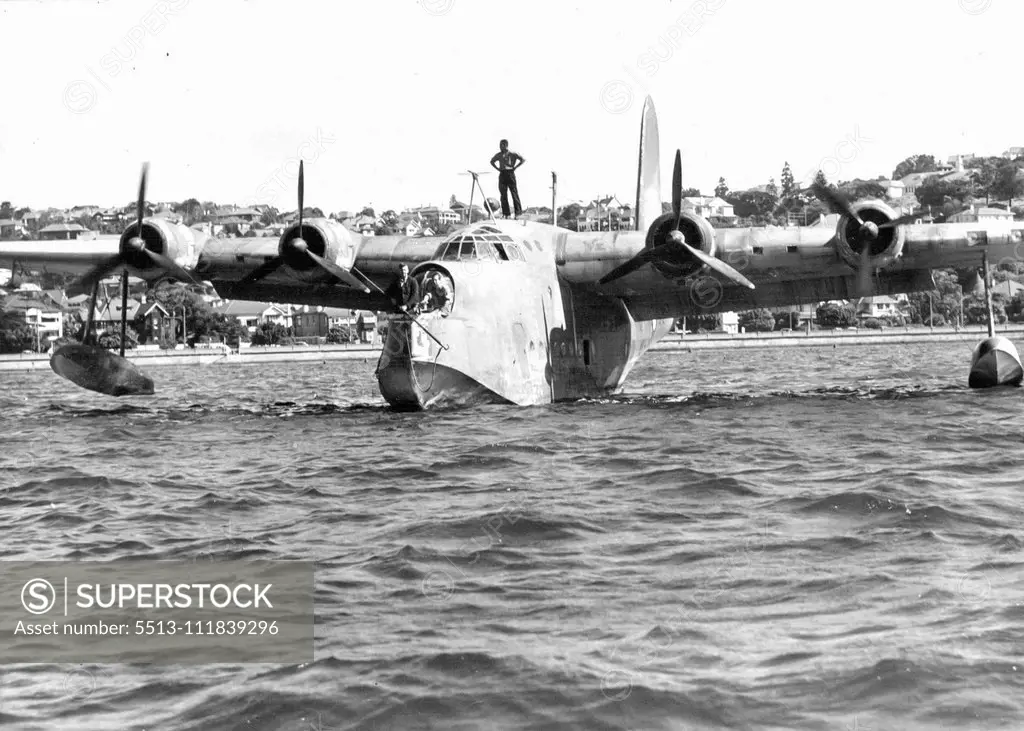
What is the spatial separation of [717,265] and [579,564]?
15376 millimetres

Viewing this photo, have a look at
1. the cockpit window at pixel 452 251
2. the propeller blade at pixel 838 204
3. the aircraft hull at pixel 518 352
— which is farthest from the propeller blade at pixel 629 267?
the propeller blade at pixel 838 204

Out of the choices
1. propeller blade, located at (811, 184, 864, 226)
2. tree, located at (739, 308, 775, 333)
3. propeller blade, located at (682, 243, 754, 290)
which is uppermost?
propeller blade, located at (811, 184, 864, 226)

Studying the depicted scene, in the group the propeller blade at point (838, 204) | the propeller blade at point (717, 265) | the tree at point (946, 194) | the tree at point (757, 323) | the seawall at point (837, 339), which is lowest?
the seawall at point (837, 339)

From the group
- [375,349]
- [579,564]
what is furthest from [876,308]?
[579,564]

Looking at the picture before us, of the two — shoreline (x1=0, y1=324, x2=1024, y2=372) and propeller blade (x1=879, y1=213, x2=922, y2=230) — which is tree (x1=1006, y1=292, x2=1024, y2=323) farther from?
propeller blade (x1=879, y1=213, x2=922, y2=230)

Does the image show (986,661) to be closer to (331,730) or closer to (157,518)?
(331,730)

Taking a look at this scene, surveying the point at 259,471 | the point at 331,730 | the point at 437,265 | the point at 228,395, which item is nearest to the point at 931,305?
the point at 228,395

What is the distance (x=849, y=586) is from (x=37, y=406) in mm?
28199

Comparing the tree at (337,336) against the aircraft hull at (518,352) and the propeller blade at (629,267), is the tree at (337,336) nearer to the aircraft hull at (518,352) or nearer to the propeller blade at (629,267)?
the aircraft hull at (518,352)

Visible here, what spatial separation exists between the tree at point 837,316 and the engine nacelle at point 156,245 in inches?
4103

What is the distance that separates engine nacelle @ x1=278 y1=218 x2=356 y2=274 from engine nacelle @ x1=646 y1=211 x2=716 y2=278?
6.80 m

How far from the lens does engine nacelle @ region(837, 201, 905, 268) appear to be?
24562mm

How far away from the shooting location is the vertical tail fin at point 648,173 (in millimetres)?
32531

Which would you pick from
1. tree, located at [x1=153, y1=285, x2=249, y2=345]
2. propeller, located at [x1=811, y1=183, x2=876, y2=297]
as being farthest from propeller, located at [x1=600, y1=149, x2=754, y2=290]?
tree, located at [x1=153, y1=285, x2=249, y2=345]
